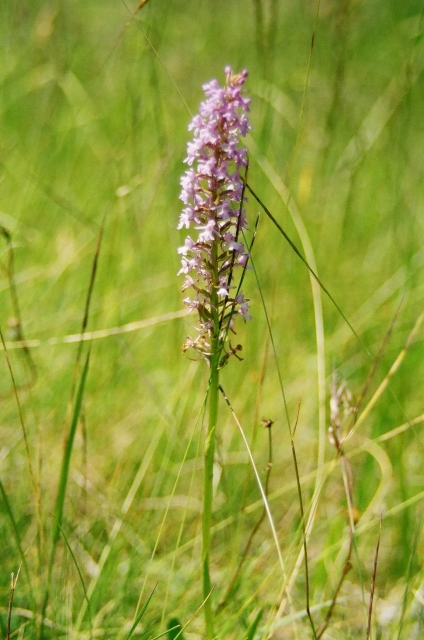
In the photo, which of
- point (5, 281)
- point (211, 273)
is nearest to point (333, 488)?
point (211, 273)

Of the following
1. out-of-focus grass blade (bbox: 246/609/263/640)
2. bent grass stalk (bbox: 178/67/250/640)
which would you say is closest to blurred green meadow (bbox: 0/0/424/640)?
out-of-focus grass blade (bbox: 246/609/263/640)

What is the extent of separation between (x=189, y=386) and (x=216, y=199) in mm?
1182

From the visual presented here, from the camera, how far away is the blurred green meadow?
190 centimetres

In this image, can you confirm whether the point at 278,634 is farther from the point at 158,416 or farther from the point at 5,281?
the point at 5,281

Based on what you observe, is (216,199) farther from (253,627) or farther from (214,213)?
(253,627)

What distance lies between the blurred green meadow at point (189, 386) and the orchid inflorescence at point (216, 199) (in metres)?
0.20

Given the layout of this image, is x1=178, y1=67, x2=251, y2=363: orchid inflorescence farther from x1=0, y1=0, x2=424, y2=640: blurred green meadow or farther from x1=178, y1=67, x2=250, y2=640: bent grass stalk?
x1=0, y1=0, x2=424, y2=640: blurred green meadow

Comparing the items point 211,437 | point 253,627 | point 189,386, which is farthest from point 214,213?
point 189,386

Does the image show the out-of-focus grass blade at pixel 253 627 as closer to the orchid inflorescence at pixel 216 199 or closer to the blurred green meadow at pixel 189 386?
the blurred green meadow at pixel 189 386

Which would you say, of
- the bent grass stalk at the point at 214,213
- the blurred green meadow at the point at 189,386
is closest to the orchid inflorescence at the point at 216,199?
the bent grass stalk at the point at 214,213

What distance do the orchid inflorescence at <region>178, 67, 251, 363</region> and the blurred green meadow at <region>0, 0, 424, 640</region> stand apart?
0.67 feet

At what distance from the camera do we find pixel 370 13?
8156mm

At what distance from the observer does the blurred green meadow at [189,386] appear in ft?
6.22

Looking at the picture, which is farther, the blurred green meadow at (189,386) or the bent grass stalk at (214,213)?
the blurred green meadow at (189,386)
